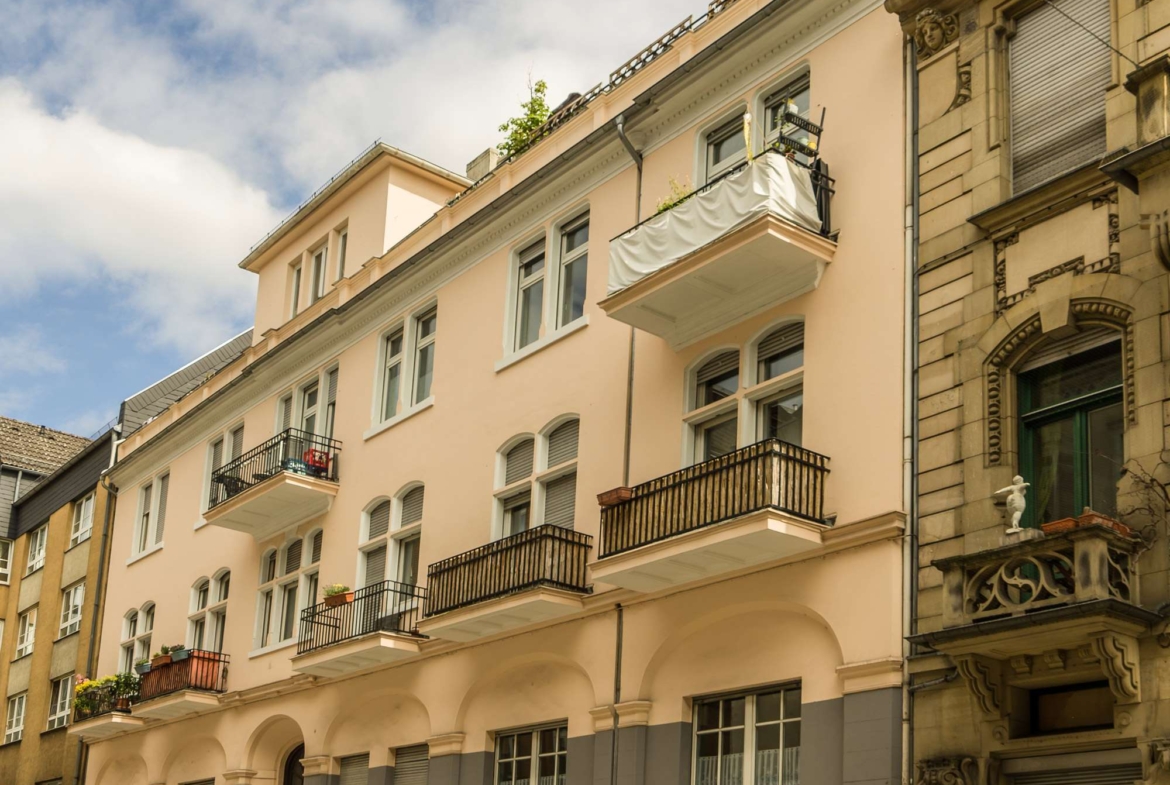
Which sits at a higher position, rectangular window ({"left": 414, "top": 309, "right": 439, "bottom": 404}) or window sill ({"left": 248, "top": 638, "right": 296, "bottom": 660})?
rectangular window ({"left": 414, "top": 309, "right": 439, "bottom": 404})

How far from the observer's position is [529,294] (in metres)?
24.4

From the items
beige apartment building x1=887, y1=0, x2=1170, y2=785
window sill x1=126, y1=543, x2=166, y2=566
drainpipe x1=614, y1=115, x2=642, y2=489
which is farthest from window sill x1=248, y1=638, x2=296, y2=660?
beige apartment building x1=887, y1=0, x2=1170, y2=785

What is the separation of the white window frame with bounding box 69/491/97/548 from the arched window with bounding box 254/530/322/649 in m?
12.3

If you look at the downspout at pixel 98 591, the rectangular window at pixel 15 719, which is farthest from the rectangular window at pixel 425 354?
the rectangular window at pixel 15 719

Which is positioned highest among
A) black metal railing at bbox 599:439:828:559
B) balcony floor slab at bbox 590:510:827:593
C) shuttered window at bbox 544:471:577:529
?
shuttered window at bbox 544:471:577:529

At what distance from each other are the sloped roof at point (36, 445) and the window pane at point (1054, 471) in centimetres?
3985

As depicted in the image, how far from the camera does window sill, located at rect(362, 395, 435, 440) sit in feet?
84.6

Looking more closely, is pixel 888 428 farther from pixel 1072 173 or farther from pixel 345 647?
pixel 345 647

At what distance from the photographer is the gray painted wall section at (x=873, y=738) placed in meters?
15.5

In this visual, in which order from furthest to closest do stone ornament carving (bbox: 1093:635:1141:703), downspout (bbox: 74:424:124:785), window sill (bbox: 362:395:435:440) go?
downspout (bbox: 74:424:124:785) < window sill (bbox: 362:395:435:440) < stone ornament carving (bbox: 1093:635:1141:703)

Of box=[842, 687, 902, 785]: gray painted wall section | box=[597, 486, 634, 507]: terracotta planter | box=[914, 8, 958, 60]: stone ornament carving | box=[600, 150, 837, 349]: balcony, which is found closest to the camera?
box=[842, 687, 902, 785]: gray painted wall section

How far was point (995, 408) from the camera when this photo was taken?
1560 centimetres

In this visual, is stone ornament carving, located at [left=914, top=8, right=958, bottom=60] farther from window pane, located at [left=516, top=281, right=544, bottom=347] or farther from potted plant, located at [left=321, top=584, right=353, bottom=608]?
potted plant, located at [left=321, top=584, right=353, bottom=608]

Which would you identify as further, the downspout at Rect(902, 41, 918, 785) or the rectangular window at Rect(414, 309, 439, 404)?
the rectangular window at Rect(414, 309, 439, 404)
